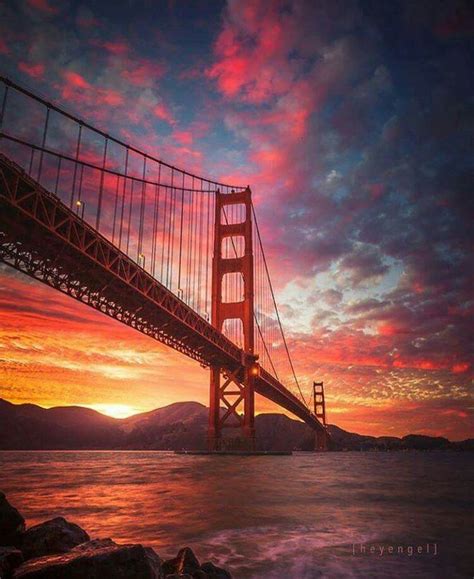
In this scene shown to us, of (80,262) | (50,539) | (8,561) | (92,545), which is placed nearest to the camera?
(8,561)

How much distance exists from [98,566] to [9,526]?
113 inches

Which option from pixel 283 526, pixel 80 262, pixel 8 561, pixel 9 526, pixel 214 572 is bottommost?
pixel 283 526

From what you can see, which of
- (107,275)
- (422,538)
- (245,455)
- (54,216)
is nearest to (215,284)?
(245,455)

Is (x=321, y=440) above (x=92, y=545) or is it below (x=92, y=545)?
below

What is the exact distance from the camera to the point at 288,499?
12961mm

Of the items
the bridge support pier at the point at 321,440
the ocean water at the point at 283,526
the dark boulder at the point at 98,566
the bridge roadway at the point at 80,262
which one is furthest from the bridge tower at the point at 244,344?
the bridge support pier at the point at 321,440

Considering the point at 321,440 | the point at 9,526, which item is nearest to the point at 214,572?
the point at 9,526

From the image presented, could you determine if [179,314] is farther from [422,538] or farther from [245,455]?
[422,538]

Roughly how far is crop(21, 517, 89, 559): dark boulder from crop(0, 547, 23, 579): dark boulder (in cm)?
94

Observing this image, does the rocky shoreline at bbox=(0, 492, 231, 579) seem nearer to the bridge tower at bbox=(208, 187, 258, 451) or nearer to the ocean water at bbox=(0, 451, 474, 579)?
the ocean water at bbox=(0, 451, 474, 579)

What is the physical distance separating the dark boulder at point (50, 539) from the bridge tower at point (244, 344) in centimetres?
3438

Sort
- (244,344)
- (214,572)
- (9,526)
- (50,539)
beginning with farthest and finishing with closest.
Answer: (244,344), (9,526), (50,539), (214,572)

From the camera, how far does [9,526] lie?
5.72 m

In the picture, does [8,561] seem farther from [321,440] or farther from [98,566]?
[321,440]
